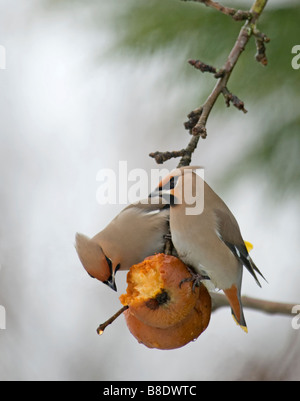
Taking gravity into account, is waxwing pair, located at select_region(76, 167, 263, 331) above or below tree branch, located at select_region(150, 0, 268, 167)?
below

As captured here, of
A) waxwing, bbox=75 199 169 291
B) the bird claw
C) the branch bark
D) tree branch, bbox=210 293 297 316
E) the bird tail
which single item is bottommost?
tree branch, bbox=210 293 297 316

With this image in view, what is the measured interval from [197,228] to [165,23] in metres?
0.40

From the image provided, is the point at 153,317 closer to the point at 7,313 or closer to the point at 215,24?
the point at 215,24

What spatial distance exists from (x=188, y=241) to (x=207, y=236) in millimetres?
78
